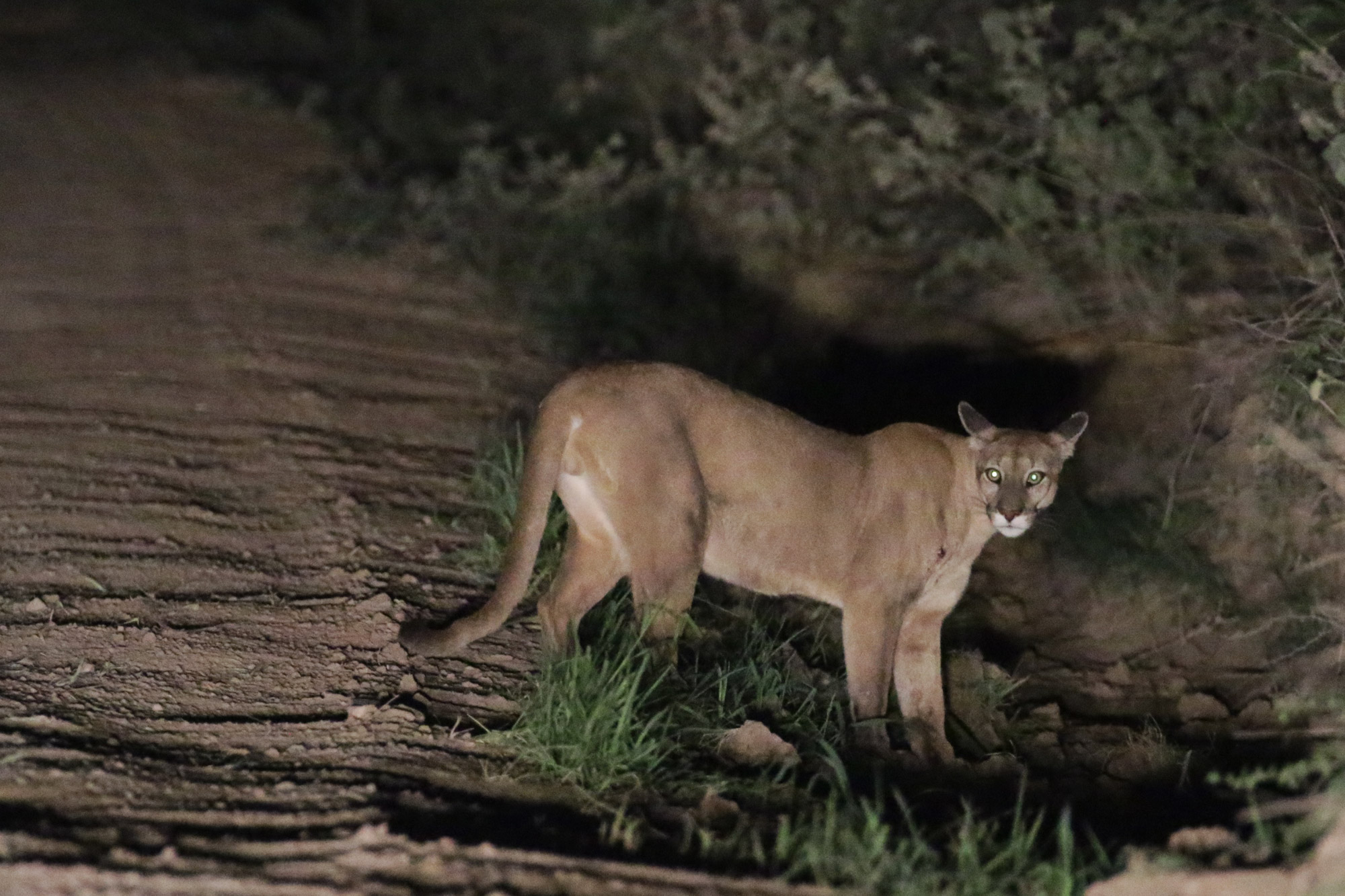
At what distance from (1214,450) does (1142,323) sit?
0.99 m

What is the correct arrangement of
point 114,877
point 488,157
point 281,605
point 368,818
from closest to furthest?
point 114,877
point 368,818
point 281,605
point 488,157

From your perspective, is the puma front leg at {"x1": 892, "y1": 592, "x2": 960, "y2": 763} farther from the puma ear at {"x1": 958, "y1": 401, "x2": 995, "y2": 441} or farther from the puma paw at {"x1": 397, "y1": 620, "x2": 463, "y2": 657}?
the puma paw at {"x1": 397, "y1": 620, "x2": 463, "y2": 657}

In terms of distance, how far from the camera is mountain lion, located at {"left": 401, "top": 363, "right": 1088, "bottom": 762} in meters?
5.50

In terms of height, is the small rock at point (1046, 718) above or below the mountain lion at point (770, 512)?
below

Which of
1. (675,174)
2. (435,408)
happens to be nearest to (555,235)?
(675,174)

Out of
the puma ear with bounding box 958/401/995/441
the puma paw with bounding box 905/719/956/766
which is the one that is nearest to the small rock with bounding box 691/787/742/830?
the puma paw with bounding box 905/719/956/766

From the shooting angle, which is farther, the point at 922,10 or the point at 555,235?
the point at 555,235

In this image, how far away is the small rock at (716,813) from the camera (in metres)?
4.63

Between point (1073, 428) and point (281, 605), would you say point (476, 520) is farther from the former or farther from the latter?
point (1073, 428)

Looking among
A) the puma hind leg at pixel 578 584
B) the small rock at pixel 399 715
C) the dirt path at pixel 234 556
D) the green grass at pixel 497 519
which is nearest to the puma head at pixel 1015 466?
the puma hind leg at pixel 578 584

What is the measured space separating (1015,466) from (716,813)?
2.06 m

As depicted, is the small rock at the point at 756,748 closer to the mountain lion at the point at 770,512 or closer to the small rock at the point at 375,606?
the mountain lion at the point at 770,512

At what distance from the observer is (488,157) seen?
1098 cm

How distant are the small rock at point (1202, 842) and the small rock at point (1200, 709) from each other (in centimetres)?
209
